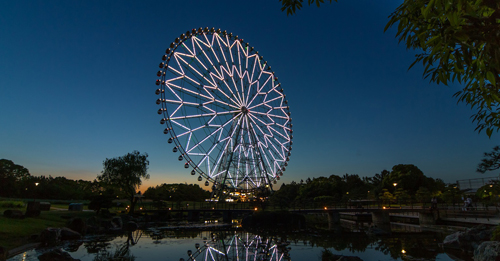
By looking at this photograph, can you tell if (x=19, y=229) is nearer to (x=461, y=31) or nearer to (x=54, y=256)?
(x=54, y=256)

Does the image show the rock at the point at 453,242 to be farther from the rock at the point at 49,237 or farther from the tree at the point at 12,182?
the tree at the point at 12,182

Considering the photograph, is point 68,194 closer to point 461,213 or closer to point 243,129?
point 243,129

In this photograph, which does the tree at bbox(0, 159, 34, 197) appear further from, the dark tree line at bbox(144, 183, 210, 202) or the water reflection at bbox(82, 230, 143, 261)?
the water reflection at bbox(82, 230, 143, 261)

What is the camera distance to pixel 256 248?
20.0 meters

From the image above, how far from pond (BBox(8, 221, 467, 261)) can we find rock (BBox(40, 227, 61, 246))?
→ 29.4 inches

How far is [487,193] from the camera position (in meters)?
4.92

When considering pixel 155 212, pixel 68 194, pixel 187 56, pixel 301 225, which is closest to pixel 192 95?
pixel 187 56

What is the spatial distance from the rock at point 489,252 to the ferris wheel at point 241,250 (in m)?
8.58

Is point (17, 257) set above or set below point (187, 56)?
below

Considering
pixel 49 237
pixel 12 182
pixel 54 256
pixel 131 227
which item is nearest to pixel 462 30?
pixel 54 256

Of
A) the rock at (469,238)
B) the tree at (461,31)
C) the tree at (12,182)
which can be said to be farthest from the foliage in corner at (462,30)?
the tree at (12,182)

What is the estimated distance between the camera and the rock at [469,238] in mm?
18781

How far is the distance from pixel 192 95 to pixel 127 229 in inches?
620

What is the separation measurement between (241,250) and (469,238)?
561 inches
